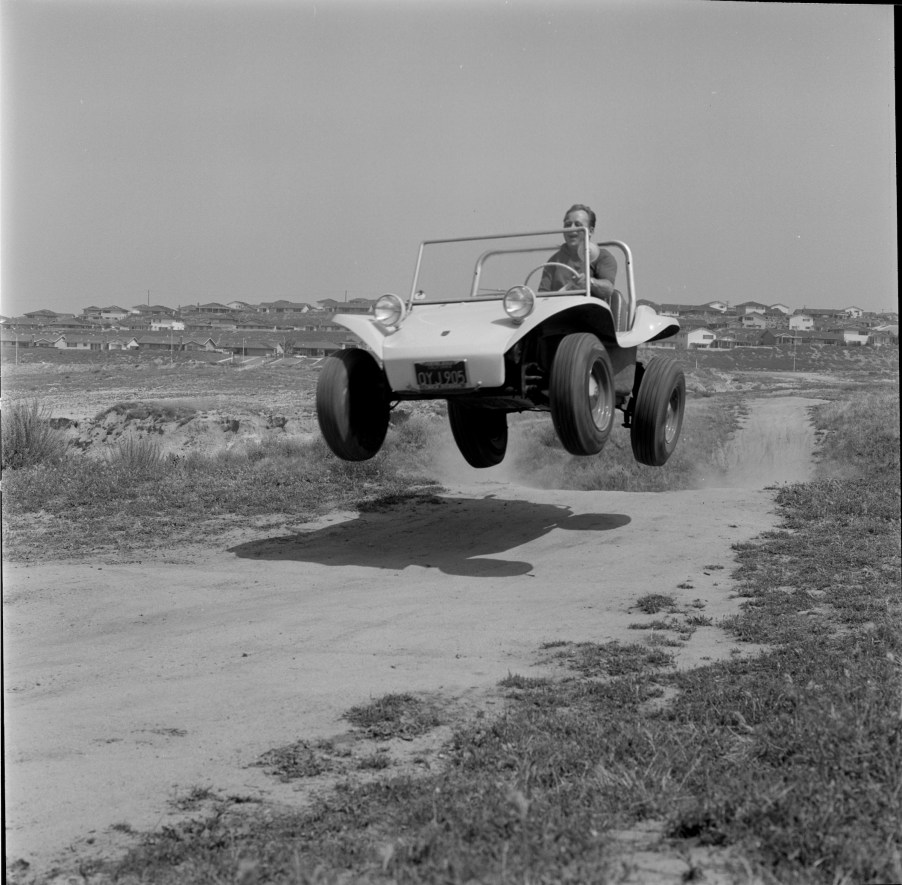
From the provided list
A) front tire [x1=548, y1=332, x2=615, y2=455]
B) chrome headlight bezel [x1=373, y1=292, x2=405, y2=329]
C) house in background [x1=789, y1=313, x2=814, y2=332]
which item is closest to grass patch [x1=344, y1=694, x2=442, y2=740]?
front tire [x1=548, y1=332, x2=615, y2=455]

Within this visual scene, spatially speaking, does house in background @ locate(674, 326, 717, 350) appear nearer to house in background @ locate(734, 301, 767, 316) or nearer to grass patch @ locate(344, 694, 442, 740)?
house in background @ locate(734, 301, 767, 316)

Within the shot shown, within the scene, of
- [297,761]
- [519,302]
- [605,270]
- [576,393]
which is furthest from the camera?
[605,270]

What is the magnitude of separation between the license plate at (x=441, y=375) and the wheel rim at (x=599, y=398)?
38.8 inches

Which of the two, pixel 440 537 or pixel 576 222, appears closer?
pixel 576 222

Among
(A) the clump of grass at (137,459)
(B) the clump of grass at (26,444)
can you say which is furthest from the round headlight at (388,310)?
(B) the clump of grass at (26,444)

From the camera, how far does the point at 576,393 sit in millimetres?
7211

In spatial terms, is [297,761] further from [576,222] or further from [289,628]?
[576,222]

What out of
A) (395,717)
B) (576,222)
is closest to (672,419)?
(576,222)

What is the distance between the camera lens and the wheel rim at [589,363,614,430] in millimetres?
7664

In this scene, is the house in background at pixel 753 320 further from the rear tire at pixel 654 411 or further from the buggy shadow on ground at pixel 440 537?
the rear tire at pixel 654 411

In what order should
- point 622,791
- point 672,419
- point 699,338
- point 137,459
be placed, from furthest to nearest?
1. point 699,338
2. point 137,459
3. point 672,419
4. point 622,791

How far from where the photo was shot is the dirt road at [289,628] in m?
4.23

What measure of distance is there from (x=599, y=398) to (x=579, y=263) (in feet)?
4.08

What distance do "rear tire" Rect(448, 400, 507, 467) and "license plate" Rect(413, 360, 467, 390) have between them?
2.08m
